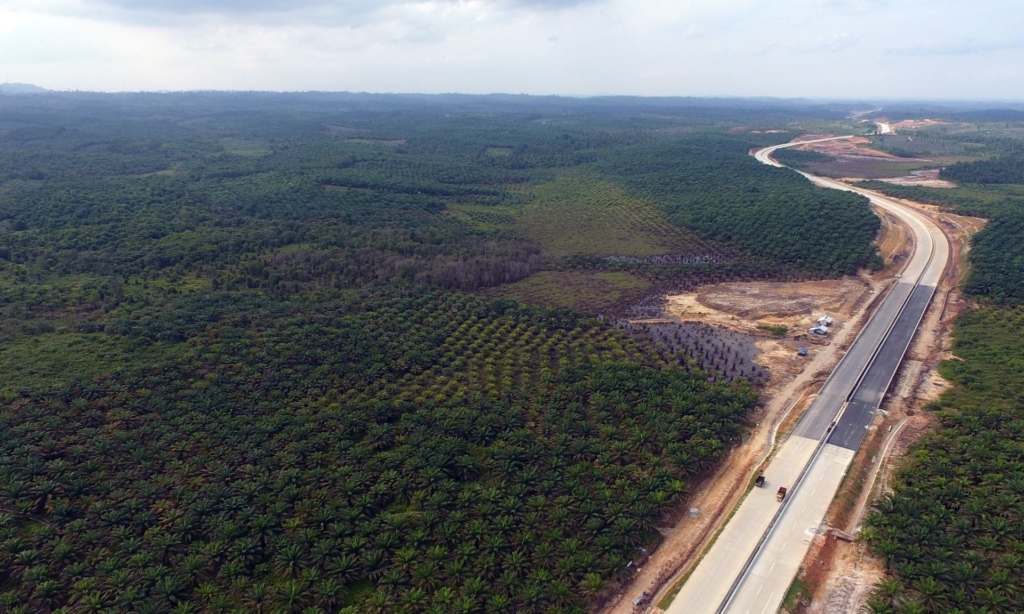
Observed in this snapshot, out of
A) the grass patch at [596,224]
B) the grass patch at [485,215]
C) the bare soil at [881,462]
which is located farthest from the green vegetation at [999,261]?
the grass patch at [485,215]

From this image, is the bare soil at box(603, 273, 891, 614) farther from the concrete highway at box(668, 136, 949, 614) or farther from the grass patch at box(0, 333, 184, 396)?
the grass patch at box(0, 333, 184, 396)

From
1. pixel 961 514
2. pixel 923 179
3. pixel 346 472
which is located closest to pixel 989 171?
pixel 923 179

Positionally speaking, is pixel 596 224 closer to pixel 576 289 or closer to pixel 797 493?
pixel 576 289

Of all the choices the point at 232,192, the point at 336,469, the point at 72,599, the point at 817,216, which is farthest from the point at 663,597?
the point at 232,192

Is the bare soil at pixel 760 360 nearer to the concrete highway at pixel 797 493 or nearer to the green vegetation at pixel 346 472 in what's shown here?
the concrete highway at pixel 797 493

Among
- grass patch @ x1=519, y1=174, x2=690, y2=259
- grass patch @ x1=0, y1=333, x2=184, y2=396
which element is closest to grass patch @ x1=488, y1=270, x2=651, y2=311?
grass patch @ x1=519, y1=174, x2=690, y2=259

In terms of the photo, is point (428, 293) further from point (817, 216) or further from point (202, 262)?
point (817, 216)
